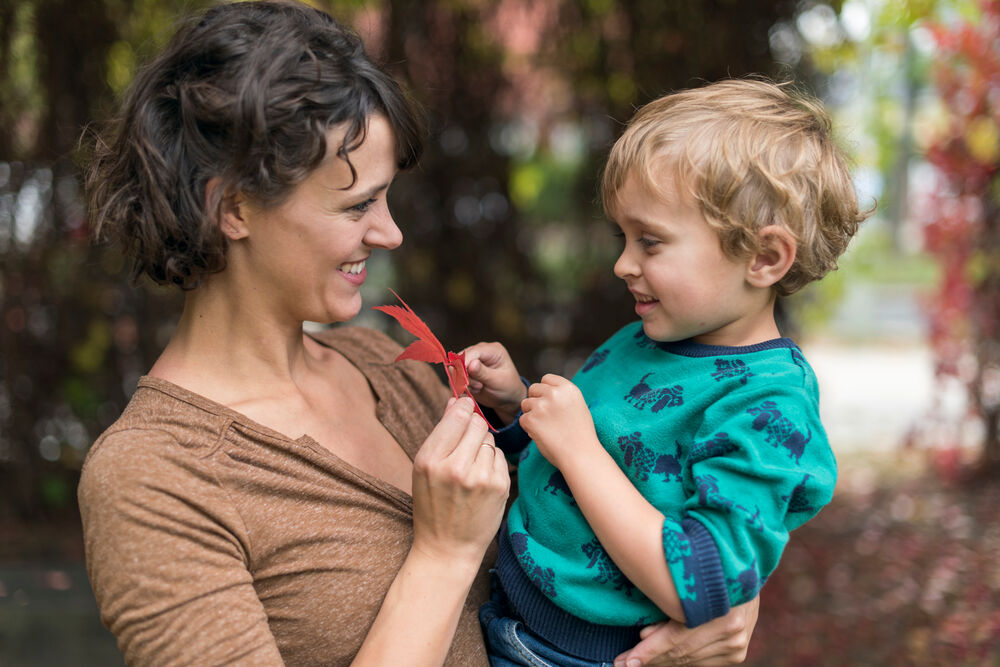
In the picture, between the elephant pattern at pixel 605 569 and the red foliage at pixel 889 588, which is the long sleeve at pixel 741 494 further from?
the red foliage at pixel 889 588

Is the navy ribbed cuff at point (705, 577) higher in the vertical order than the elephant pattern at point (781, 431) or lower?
lower

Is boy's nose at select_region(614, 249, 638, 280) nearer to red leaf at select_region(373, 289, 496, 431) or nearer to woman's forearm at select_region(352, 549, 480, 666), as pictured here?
red leaf at select_region(373, 289, 496, 431)

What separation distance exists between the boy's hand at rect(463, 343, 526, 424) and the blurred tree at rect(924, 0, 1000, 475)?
491cm

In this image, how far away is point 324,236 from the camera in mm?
1727

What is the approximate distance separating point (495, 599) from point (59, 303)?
351 centimetres

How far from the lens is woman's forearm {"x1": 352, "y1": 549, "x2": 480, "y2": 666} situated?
156 centimetres

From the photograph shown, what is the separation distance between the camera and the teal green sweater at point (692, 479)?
61.9 inches

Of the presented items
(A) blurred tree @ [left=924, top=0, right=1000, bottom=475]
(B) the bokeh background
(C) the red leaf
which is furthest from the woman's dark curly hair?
(A) blurred tree @ [left=924, top=0, right=1000, bottom=475]

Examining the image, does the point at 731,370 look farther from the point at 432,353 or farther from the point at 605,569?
the point at 432,353

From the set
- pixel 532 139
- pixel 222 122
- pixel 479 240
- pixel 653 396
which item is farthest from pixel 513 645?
pixel 532 139

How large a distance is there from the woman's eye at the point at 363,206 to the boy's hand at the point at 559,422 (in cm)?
50

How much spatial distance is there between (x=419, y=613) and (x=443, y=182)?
341 cm

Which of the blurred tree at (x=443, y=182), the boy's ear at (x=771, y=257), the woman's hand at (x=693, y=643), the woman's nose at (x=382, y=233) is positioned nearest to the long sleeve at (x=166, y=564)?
the woman's nose at (x=382, y=233)

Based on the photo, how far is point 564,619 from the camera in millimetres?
1817
